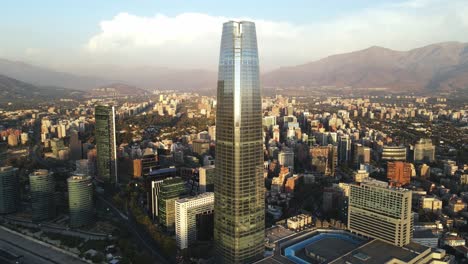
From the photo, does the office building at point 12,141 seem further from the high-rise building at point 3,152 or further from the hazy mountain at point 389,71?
the hazy mountain at point 389,71

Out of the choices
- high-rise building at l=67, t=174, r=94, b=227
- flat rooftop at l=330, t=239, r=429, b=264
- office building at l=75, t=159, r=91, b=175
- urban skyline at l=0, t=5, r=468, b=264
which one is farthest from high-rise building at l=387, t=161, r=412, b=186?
office building at l=75, t=159, r=91, b=175

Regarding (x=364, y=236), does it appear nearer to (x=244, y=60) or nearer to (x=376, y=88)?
(x=244, y=60)

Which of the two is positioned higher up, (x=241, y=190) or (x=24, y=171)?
(x=241, y=190)

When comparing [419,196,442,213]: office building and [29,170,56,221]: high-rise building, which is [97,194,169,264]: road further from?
[419,196,442,213]: office building

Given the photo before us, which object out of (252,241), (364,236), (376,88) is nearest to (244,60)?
(252,241)

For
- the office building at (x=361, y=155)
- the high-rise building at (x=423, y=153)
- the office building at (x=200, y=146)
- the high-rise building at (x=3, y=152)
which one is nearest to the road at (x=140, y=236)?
the office building at (x=200, y=146)

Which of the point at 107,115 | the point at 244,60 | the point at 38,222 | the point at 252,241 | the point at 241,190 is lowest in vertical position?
the point at 38,222

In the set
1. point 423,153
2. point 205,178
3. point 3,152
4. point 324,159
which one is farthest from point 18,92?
point 423,153
